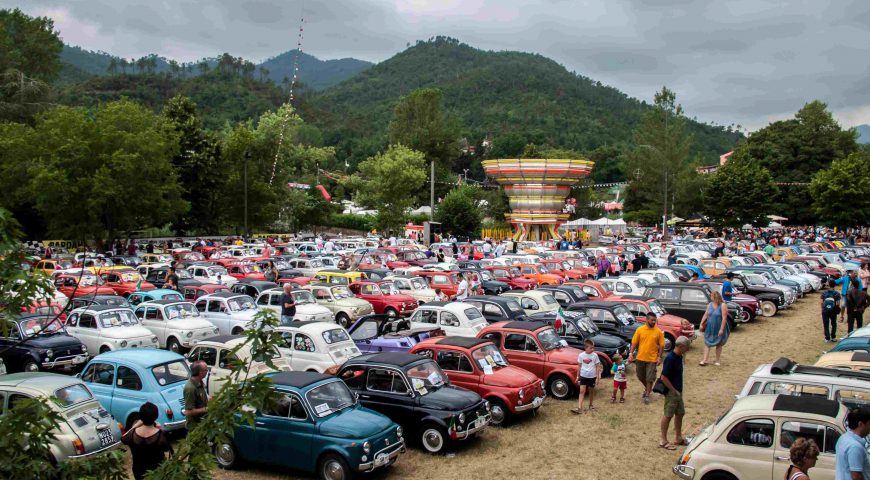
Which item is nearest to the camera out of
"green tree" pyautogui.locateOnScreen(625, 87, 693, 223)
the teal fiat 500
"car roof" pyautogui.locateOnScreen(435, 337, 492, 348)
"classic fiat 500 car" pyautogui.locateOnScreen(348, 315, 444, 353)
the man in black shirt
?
the teal fiat 500

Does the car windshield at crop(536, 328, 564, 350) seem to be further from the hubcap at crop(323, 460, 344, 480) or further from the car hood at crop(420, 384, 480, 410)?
the hubcap at crop(323, 460, 344, 480)

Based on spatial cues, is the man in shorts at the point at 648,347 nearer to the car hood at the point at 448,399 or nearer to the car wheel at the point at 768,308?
the car hood at the point at 448,399

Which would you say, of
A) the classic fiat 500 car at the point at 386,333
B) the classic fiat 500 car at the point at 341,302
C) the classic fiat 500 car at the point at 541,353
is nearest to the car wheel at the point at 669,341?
the classic fiat 500 car at the point at 541,353

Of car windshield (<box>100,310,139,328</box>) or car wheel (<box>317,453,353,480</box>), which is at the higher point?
car windshield (<box>100,310,139,328</box>)

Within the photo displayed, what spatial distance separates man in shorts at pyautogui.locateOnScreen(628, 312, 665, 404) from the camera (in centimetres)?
1185

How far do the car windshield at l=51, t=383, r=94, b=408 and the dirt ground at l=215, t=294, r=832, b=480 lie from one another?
2.23m

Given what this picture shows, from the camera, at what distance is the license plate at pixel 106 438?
9188 millimetres

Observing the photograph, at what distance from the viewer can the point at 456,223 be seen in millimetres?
59844

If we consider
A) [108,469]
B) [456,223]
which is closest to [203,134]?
[456,223]

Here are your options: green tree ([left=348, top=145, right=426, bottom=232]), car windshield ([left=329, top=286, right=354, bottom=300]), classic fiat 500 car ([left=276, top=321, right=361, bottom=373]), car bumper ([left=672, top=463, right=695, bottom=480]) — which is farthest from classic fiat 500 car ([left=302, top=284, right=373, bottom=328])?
green tree ([left=348, top=145, right=426, bottom=232])

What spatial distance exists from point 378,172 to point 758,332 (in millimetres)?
39260

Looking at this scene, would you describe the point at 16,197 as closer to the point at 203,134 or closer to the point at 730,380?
the point at 203,134

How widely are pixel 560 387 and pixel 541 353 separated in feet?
2.50

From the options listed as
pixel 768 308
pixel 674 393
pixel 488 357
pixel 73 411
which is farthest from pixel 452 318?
pixel 768 308
